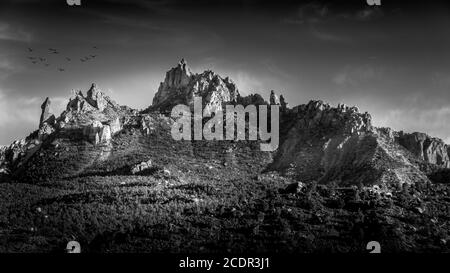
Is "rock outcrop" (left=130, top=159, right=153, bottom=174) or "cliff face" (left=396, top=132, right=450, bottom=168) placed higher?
"cliff face" (left=396, top=132, right=450, bottom=168)

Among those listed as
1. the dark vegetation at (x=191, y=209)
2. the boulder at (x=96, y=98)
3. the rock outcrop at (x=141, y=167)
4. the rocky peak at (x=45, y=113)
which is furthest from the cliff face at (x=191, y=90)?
the rock outcrop at (x=141, y=167)

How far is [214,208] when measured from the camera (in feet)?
290

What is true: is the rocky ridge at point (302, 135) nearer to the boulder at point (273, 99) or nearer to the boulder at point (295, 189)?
the boulder at point (273, 99)

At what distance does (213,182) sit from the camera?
385 feet

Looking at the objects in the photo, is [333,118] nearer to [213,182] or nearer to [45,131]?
[213,182]

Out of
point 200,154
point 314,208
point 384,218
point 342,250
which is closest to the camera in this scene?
point 342,250

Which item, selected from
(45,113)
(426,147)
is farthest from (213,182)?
(45,113)

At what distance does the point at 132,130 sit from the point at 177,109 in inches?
807

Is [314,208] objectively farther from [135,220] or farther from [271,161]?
[271,161]

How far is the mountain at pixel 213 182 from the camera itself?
71894 millimetres

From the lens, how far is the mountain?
71.9 metres

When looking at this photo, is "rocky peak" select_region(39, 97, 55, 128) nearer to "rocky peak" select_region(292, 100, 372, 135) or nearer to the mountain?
the mountain

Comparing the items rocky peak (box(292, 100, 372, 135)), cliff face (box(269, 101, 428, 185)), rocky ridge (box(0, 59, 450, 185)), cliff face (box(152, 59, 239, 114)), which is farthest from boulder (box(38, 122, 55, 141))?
rocky peak (box(292, 100, 372, 135))
